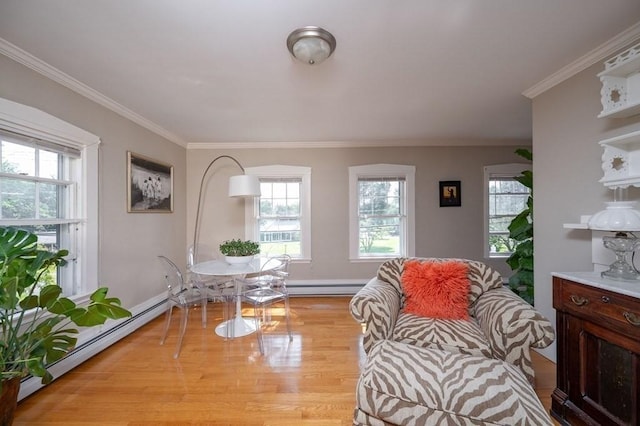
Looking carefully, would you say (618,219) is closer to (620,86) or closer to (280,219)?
(620,86)

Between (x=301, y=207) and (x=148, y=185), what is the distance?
6.45 feet

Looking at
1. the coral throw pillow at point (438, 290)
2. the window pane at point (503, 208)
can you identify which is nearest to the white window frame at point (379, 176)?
the window pane at point (503, 208)

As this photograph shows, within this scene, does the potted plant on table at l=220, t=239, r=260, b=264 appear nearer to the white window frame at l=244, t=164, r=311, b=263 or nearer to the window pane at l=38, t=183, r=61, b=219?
the white window frame at l=244, t=164, r=311, b=263

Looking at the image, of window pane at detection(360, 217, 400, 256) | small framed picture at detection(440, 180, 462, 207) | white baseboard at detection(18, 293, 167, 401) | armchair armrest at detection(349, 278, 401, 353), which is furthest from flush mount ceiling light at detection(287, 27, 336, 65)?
small framed picture at detection(440, 180, 462, 207)

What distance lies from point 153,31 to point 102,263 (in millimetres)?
2058

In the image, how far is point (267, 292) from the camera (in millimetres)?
2547

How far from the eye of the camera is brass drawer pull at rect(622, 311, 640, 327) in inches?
46.4

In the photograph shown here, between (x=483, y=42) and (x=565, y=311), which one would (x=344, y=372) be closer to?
(x=565, y=311)

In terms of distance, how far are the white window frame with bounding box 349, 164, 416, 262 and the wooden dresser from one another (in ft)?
7.46

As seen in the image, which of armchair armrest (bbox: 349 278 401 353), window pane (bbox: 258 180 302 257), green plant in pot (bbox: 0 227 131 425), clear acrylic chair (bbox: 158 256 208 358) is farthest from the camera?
window pane (bbox: 258 180 302 257)

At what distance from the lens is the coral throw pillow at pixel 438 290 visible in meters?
1.81

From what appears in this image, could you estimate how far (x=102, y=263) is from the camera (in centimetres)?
238

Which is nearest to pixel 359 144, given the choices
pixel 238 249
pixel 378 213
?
pixel 378 213

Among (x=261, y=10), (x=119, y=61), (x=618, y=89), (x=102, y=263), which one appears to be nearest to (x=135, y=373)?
(x=102, y=263)
